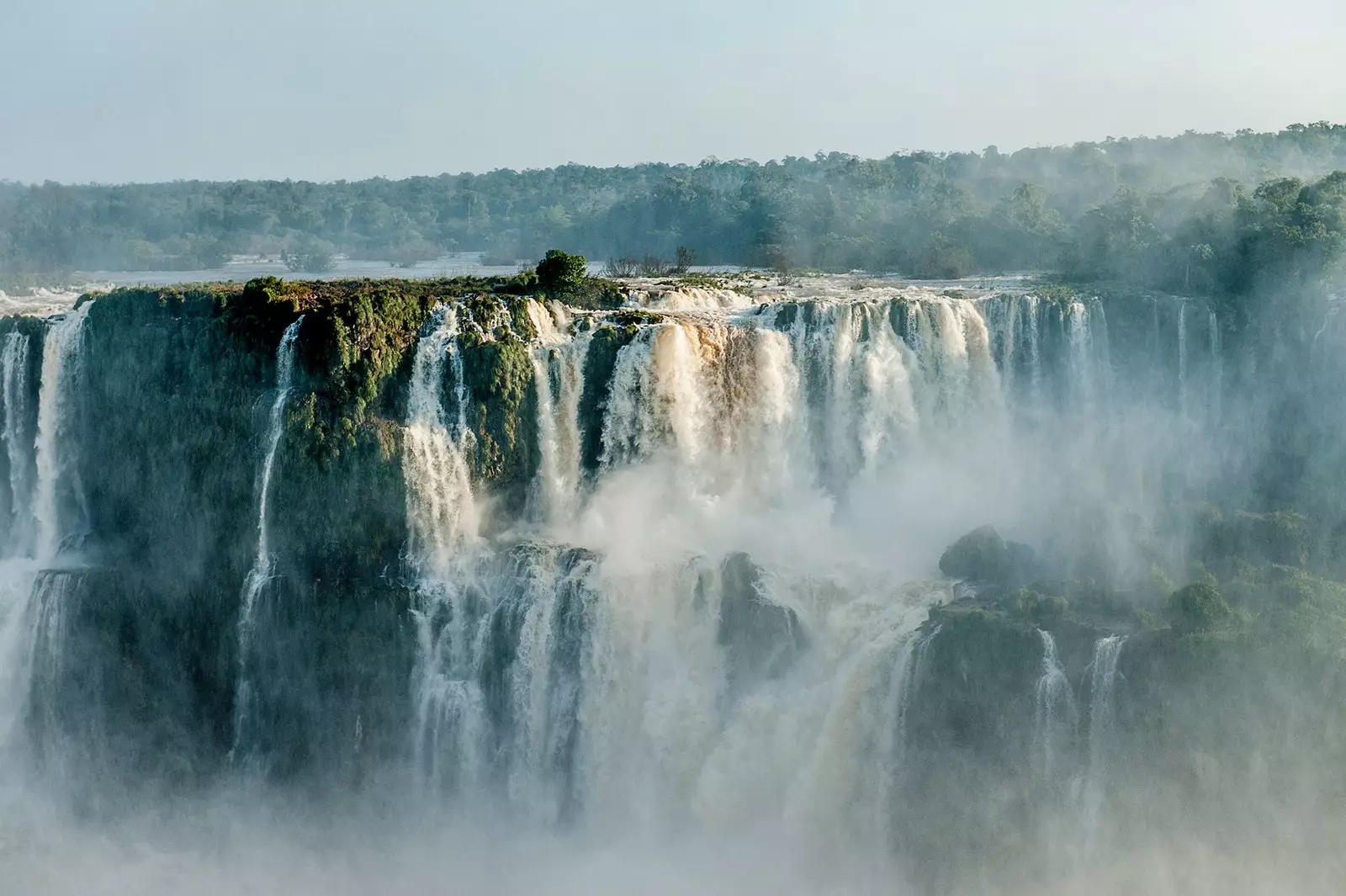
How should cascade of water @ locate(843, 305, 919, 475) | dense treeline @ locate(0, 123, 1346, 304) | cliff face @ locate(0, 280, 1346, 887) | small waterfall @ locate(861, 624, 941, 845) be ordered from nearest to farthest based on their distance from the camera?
cliff face @ locate(0, 280, 1346, 887) < small waterfall @ locate(861, 624, 941, 845) < cascade of water @ locate(843, 305, 919, 475) < dense treeline @ locate(0, 123, 1346, 304)

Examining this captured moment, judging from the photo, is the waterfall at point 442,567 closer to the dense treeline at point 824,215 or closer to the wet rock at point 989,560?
the wet rock at point 989,560

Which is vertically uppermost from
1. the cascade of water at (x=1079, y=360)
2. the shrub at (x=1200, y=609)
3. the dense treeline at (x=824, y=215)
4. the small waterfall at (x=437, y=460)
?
the dense treeline at (x=824, y=215)

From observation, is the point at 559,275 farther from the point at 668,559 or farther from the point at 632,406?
the point at 668,559

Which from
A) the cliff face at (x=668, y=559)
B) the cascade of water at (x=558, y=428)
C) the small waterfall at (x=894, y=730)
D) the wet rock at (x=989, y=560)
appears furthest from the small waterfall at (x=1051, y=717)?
the cascade of water at (x=558, y=428)

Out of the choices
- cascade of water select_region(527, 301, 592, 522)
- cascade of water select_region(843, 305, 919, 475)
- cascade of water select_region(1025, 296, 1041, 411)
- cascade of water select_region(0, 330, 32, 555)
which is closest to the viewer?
cascade of water select_region(527, 301, 592, 522)

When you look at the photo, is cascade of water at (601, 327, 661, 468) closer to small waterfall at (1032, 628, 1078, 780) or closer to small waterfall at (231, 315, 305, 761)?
small waterfall at (231, 315, 305, 761)

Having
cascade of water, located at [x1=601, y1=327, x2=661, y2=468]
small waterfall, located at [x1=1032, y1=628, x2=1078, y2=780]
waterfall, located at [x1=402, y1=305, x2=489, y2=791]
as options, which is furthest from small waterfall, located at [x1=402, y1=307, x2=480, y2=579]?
small waterfall, located at [x1=1032, y1=628, x2=1078, y2=780]
